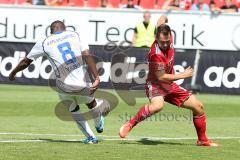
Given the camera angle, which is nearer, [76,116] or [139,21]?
[76,116]

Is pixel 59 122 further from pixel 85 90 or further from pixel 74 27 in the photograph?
pixel 74 27

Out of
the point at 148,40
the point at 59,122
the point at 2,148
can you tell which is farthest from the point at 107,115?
the point at 148,40

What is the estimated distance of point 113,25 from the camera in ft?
86.7

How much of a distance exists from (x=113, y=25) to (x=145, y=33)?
6.45 ft

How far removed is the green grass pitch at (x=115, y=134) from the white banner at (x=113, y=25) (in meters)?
4.68

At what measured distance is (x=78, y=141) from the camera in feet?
41.2

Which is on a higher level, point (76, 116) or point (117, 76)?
point (76, 116)

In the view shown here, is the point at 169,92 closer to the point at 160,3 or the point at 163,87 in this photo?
the point at 163,87

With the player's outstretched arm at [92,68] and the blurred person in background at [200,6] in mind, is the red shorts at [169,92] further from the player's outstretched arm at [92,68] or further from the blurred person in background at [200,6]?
the blurred person in background at [200,6]

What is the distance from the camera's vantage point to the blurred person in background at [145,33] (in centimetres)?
2475

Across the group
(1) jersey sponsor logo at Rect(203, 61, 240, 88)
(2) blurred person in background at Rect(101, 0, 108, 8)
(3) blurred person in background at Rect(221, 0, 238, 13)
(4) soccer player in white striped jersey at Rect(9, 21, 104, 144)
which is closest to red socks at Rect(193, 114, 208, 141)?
(4) soccer player in white striped jersey at Rect(9, 21, 104, 144)

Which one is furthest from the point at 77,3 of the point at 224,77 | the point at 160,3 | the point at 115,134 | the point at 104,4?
the point at 115,134

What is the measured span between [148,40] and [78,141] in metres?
12.5

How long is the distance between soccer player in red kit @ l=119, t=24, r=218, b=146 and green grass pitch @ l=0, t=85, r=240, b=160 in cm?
40
